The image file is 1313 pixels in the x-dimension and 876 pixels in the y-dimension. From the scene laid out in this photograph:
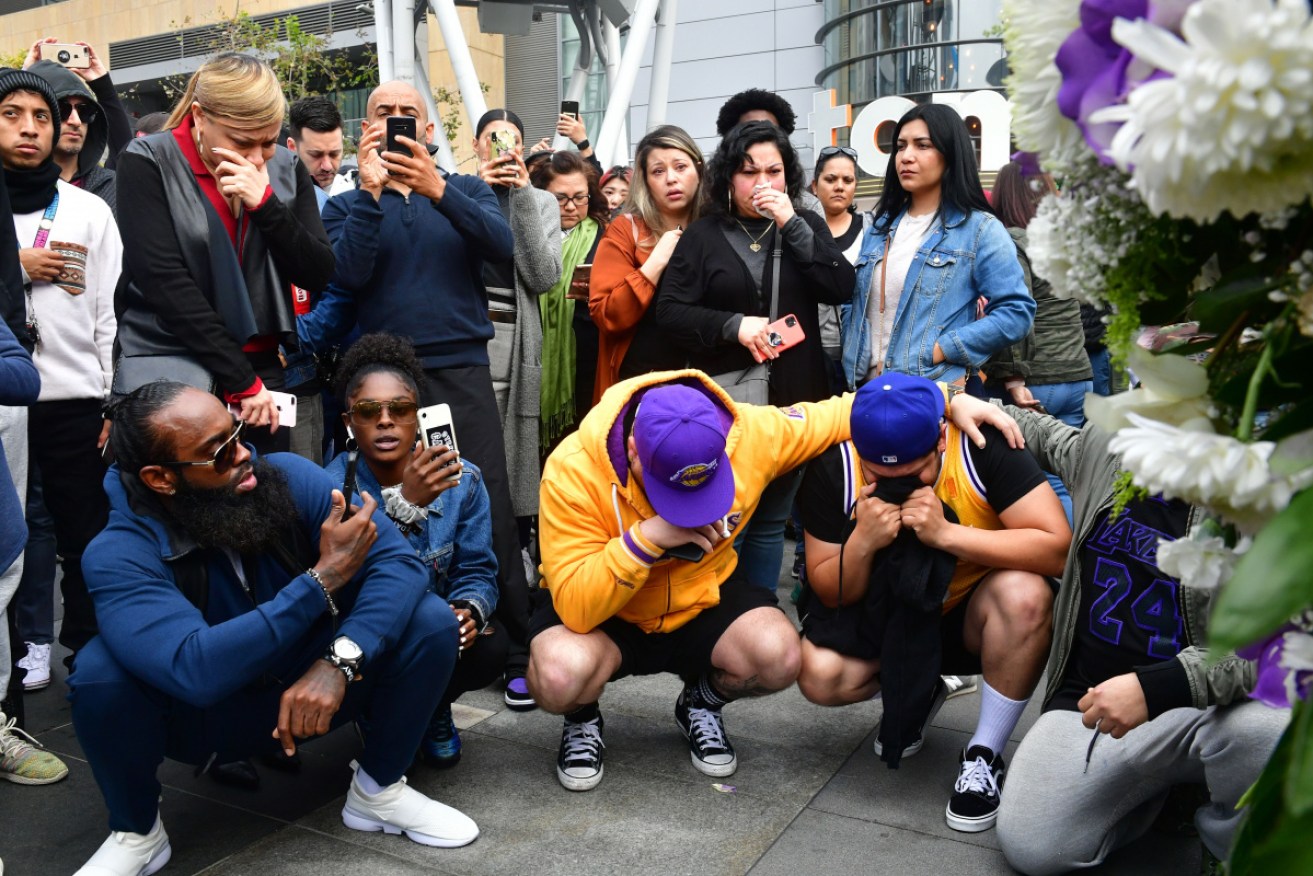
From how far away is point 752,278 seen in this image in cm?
408

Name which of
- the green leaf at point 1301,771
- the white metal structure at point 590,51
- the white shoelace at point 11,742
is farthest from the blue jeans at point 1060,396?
the white metal structure at point 590,51

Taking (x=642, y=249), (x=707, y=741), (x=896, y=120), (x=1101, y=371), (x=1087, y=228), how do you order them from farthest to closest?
(x=896, y=120)
(x=1101, y=371)
(x=642, y=249)
(x=707, y=741)
(x=1087, y=228)

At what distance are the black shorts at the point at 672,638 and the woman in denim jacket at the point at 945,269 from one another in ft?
3.62

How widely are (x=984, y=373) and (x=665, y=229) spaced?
1.43 m

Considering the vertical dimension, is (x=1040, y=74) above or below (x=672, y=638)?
above

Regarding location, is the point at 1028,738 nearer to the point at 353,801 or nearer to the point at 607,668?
the point at 607,668

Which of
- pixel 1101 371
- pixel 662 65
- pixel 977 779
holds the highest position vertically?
pixel 662 65

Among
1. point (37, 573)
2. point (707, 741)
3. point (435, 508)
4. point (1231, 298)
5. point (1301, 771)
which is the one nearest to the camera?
point (1301, 771)

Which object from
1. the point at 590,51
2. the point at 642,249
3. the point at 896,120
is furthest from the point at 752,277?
the point at 590,51

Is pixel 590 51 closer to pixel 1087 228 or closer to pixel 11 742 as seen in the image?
pixel 11 742

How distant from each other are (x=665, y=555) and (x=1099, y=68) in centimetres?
230

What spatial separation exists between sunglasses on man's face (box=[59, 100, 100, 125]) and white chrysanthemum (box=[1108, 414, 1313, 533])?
435 cm

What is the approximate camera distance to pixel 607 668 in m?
3.26

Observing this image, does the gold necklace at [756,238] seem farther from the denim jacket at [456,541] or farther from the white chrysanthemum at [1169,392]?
the white chrysanthemum at [1169,392]
